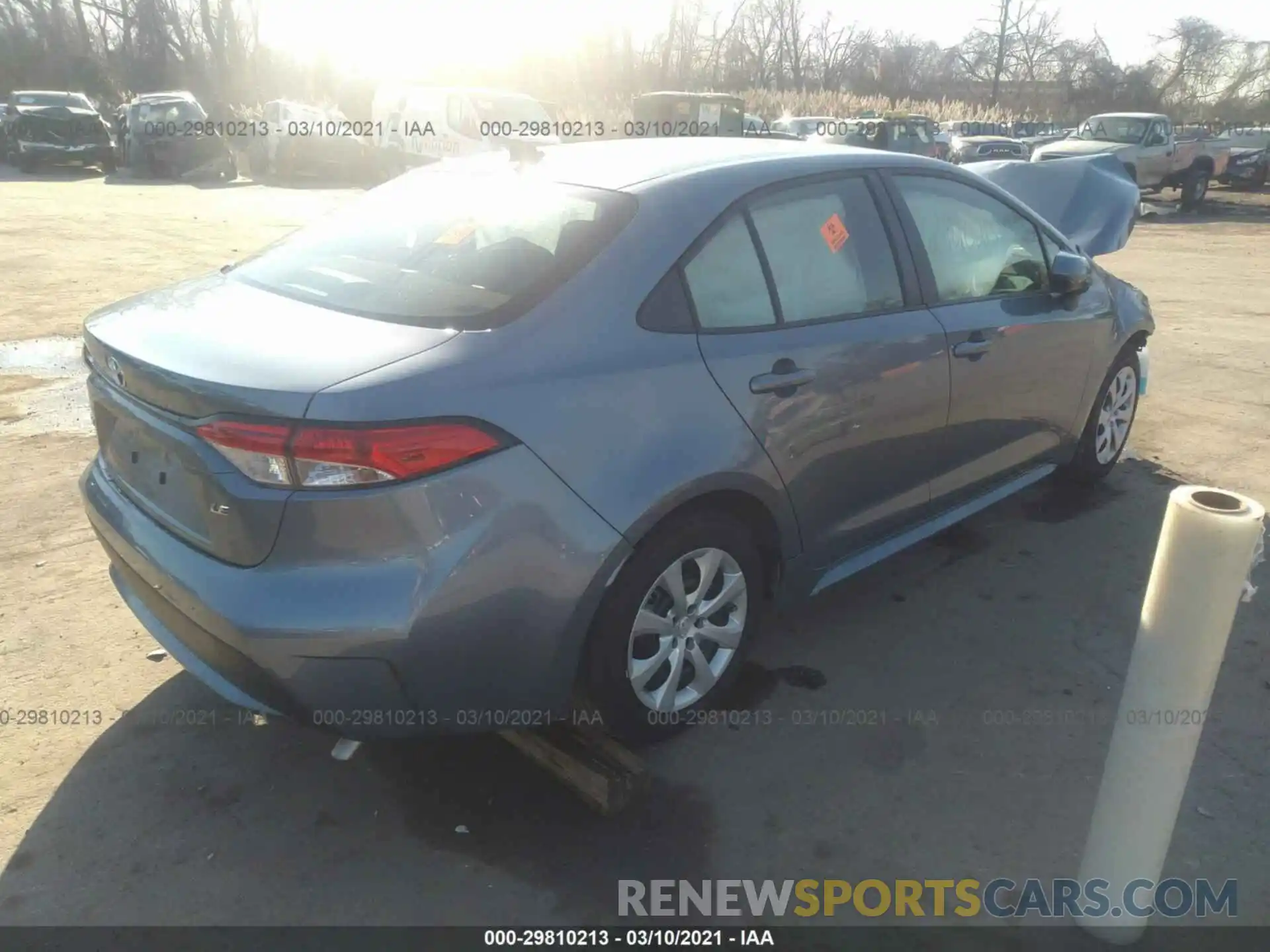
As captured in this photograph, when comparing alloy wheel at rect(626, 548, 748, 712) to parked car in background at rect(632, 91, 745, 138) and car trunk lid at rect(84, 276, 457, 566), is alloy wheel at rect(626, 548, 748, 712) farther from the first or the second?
parked car in background at rect(632, 91, 745, 138)

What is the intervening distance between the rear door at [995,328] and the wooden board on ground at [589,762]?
1.62 metres

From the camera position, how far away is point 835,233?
10.8ft

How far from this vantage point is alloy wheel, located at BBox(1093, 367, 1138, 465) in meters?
4.75

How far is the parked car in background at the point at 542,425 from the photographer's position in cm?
228

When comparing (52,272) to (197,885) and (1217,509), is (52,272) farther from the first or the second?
(1217,509)

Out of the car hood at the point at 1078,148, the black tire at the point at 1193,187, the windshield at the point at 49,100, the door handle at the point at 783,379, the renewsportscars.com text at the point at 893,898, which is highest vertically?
the door handle at the point at 783,379

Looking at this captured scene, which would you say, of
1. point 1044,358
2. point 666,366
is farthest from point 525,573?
point 1044,358

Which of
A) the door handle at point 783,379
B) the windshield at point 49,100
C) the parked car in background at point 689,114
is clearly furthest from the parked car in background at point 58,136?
the door handle at point 783,379

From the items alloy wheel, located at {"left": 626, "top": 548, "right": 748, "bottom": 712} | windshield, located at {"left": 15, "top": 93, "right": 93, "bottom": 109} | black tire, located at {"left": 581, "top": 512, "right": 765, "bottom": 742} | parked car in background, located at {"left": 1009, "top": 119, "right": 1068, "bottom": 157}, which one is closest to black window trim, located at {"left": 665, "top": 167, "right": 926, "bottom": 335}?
black tire, located at {"left": 581, "top": 512, "right": 765, "bottom": 742}

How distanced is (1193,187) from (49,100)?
83.4 feet

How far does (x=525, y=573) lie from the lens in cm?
240

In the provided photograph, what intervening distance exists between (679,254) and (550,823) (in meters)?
1.61

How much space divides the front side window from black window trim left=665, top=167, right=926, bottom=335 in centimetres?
13

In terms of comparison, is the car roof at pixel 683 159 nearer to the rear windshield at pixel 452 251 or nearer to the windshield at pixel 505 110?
the rear windshield at pixel 452 251
